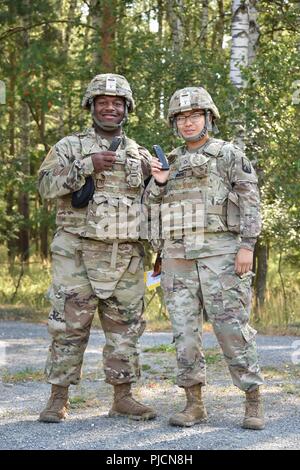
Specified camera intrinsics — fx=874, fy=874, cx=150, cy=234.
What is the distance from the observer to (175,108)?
5574 mm

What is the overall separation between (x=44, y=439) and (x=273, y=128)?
6.66 meters

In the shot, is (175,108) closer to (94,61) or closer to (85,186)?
(85,186)

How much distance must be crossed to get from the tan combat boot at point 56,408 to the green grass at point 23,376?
1.80m

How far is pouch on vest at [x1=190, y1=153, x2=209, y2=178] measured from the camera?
551cm

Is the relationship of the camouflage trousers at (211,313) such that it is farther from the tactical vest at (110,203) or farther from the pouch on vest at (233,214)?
the tactical vest at (110,203)

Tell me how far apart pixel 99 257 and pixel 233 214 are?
0.91 m

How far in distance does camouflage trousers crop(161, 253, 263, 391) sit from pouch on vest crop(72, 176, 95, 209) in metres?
0.67

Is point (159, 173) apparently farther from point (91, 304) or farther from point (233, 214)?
point (91, 304)

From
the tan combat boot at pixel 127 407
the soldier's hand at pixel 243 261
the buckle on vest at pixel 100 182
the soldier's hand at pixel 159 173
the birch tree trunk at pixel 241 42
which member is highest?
the birch tree trunk at pixel 241 42

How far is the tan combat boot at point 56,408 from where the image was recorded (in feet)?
18.4

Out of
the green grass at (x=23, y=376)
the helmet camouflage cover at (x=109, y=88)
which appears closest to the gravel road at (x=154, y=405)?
the green grass at (x=23, y=376)

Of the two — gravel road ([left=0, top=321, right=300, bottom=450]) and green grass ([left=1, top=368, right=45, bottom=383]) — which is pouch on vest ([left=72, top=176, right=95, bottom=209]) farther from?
green grass ([left=1, top=368, right=45, bottom=383])

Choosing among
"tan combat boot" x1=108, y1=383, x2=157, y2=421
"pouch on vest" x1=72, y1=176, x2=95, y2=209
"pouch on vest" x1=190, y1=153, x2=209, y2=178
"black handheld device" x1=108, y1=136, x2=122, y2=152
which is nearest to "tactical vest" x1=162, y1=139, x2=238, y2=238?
"pouch on vest" x1=190, y1=153, x2=209, y2=178

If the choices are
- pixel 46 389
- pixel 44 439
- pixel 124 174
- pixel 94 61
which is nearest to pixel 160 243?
pixel 124 174
